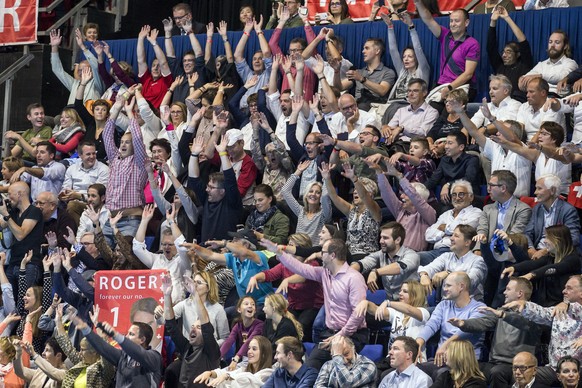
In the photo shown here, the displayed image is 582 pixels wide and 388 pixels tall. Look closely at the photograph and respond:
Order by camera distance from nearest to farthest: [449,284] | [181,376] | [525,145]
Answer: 1. [449,284]
2. [181,376]
3. [525,145]

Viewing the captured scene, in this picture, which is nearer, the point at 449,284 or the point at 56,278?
the point at 449,284

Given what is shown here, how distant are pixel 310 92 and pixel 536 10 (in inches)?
96.9

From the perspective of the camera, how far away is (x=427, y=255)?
11812 mm

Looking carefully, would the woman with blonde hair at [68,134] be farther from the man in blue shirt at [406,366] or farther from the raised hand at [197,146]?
the man in blue shirt at [406,366]

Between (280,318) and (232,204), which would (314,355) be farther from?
(232,204)

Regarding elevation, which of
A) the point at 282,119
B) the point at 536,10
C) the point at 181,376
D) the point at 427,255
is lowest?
the point at 181,376

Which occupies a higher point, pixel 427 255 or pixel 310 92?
pixel 310 92

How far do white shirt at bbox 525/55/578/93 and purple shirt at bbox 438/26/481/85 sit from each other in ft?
2.22

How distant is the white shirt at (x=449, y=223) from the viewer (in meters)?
11.7

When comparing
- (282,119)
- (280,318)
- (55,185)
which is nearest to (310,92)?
(282,119)

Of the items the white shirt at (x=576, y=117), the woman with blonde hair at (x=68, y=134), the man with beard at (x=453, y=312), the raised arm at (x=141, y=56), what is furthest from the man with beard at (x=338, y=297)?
the raised arm at (x=141, y=56)

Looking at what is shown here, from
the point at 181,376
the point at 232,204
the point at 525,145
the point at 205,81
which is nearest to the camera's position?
the point at 181,376

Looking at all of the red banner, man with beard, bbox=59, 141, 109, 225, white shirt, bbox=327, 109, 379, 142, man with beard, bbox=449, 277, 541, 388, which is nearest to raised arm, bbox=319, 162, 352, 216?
white shirt, bbox=327, 109, 379, 142

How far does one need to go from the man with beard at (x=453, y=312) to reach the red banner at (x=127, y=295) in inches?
108
